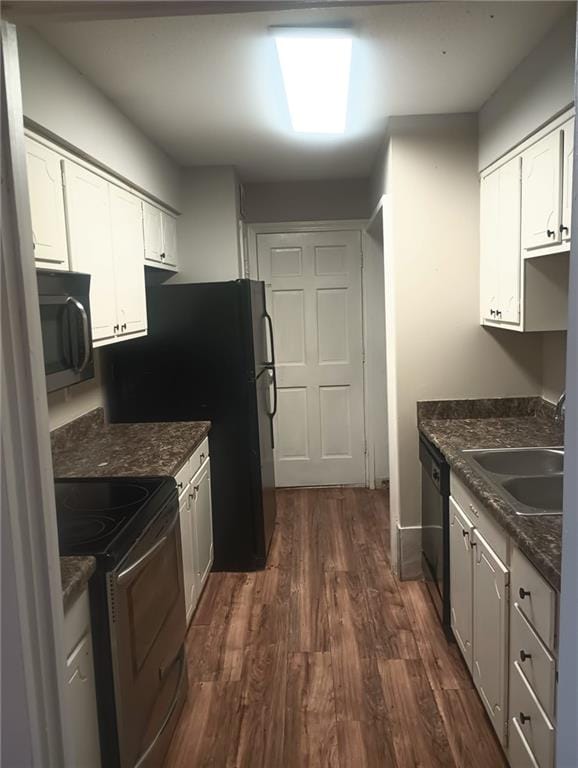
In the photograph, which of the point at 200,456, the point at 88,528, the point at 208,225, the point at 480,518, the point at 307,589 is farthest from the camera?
the point at 208,225

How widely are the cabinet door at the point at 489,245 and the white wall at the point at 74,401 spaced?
206 centimetres

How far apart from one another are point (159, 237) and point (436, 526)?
222cm

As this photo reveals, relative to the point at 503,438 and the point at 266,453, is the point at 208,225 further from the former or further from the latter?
the point at 503,438

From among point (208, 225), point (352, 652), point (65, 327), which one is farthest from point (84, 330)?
point (208, 225)

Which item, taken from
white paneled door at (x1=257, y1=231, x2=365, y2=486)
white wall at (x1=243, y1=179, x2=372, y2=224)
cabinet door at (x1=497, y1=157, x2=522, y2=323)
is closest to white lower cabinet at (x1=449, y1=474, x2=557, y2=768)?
cabinet door at (x1=497, y1=157, x2=522, y2=323)

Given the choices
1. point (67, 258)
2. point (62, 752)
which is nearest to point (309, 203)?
point (67, 258)

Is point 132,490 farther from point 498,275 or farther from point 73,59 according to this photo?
point 498,275

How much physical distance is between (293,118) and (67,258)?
4.70ft

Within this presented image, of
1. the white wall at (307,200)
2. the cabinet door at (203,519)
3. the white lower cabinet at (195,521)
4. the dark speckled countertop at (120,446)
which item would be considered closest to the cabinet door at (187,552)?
the white lower cabinet at (195,521)

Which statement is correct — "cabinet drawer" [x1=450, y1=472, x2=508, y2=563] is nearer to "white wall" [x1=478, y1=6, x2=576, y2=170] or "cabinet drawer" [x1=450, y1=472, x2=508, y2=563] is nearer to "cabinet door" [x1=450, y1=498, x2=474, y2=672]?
"cabinet door" [x1=450, y1=498, x2=474, y2=672]

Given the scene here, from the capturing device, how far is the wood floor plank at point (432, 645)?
2.47 meters

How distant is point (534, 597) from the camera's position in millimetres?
1594

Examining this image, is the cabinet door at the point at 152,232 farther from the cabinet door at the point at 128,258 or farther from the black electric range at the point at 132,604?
the black electric range at the point at 132,604

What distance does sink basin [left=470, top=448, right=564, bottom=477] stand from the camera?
2.48 m
